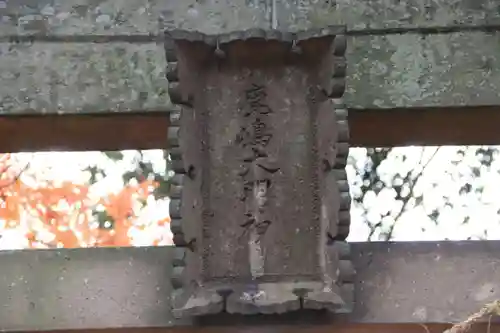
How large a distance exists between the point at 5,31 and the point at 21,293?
0.66 m

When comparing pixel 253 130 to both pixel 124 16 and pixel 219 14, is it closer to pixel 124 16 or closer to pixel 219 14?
pixel 219 14

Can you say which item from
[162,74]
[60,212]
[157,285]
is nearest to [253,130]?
[162,74]

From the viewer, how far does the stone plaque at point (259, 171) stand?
1474 millimetres

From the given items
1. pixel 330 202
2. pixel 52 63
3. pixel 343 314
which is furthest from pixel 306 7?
pixel 343 314

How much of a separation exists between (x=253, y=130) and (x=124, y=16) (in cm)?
46

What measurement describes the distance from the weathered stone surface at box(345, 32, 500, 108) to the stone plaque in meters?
0.14

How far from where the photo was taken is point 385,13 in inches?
67.7

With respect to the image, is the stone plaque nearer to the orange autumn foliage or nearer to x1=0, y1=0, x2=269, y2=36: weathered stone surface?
x1=0, y1=0, x2=269, y2=36: weathered stone surface

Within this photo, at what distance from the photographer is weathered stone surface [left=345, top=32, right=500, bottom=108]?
165 cm

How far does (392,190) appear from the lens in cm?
346

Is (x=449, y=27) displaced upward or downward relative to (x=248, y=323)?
upward

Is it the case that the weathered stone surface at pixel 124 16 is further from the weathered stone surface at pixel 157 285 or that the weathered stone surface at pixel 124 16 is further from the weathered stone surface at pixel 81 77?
the weathered stone surface at pixel 157 285

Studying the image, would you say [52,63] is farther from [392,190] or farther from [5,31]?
[392,190]

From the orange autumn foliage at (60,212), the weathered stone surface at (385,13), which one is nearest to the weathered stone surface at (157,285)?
the weathered stone surface at (385,13)
